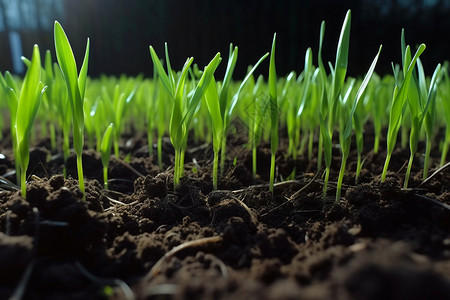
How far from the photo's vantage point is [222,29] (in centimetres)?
746

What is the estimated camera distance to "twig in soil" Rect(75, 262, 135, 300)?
589 mm

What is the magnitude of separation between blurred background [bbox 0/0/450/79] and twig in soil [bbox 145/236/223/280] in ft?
20.1

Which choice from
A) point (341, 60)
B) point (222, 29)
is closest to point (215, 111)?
point (341, 60)

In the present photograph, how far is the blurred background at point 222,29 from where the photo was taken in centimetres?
653

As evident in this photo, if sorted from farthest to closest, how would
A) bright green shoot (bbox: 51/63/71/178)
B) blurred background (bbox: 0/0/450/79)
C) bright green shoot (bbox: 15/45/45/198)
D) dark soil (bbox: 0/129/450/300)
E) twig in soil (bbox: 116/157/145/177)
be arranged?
blurred background (bbox: 0/0/450/79) < twig in soil (bbox: 116/157/145/177) < bright green shoot (bbox: 51/63/71/178) < bright green shoot (bbox: 15/45/45/198) < dark soil (bbox: 0/129/450/300)

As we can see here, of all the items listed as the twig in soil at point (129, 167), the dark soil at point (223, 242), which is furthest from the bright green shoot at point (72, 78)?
the twig in soil at point (129, 167)

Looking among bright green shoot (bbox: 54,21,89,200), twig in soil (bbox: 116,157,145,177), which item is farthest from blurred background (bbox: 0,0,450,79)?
bright green shoot (bbox: 54,21,89,200)

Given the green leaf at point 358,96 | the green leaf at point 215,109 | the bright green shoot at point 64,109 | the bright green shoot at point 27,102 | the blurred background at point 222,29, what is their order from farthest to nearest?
the blurred background at point 222,29 → the bright green shoot at point 64,109 → the green leaf at point 215,109 → the green leaf at point 358,96 → the bright green shoot at point 27,102

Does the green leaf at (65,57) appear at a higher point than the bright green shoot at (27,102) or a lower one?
higher

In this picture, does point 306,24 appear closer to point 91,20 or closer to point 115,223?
point 91,20

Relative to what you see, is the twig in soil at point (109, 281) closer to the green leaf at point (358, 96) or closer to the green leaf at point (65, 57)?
the green leaf at point (65, 57)

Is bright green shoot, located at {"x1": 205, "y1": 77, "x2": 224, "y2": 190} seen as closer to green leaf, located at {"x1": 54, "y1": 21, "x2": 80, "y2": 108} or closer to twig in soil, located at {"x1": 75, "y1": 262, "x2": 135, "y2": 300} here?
green leaf, located at {"x1": 54, "y1": 21, "x2": 80, "y2": 108}

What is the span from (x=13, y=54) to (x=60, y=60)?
9287 mm

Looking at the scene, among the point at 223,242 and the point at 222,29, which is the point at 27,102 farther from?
the point at 222,29
